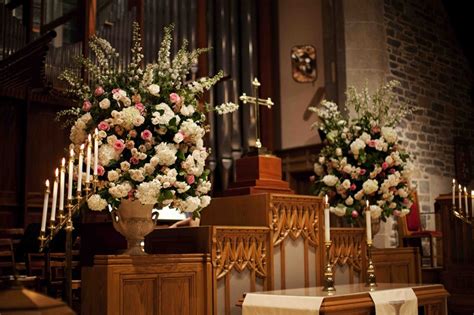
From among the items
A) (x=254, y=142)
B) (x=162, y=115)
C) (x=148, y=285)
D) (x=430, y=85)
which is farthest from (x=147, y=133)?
(x=430, y=85)

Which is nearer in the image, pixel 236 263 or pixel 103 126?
pixel 103 126

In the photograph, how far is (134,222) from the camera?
12.9 ft

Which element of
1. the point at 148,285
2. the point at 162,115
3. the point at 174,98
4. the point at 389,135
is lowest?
the point at 148,285

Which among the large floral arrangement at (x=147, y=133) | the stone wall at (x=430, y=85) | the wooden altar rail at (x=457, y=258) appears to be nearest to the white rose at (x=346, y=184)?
the wooden altar rail at (x=457, y=258)

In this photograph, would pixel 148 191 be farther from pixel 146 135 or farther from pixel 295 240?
pixel 295 240

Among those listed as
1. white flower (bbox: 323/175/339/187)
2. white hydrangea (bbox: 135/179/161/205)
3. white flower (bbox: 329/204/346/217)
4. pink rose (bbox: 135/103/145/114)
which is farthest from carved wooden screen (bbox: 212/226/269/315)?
white flower (bbox: 323/175/339/187)

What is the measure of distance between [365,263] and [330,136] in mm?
1455

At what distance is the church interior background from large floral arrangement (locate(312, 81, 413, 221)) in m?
0.30

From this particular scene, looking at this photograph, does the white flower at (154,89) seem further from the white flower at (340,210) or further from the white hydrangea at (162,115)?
the white flower at (340,210)

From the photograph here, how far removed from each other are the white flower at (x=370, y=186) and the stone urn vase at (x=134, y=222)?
2505 millimetres

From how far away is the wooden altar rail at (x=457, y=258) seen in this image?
6.60 metres

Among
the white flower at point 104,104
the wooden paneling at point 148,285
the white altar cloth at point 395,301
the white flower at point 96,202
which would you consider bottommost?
the white altar cloth at point 395,301

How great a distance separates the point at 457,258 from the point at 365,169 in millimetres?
1564

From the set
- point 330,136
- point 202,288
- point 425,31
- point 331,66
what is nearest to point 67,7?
point 331,66
